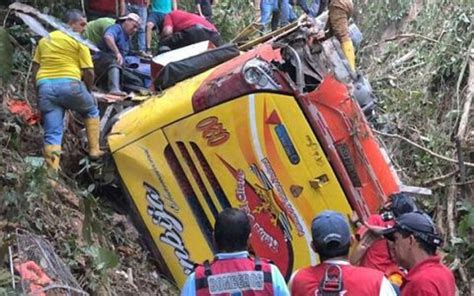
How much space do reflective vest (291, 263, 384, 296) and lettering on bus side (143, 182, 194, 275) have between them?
250 centimetres

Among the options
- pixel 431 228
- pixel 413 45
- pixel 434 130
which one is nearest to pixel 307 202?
pixel 431 228

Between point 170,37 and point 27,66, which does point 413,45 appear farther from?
point 27,66

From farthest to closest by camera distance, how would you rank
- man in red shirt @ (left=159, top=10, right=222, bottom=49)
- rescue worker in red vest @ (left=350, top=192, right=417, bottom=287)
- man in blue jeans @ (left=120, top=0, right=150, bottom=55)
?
man in blue jeans @ (left=120, top=0, right=150, bottom=55), man in red shirt @ (left=159, top=10, right=222, bottom=49), rescue worker in red vest @ (left=350, top=192, right=417, bottom=287)

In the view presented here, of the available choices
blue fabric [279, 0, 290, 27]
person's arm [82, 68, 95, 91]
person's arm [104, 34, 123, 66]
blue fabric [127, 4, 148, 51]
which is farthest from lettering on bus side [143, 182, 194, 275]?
blue fabric [279, 0, 290, 27]

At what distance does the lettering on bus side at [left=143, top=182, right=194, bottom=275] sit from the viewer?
5.82 meters

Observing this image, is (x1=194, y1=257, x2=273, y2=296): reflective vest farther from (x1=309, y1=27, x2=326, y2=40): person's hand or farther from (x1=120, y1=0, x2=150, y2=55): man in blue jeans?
(x1=120, y1=0, x2=150, y2=55): man in blue jeans

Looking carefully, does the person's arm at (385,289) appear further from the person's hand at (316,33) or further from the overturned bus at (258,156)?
the person's hand at (316,33)

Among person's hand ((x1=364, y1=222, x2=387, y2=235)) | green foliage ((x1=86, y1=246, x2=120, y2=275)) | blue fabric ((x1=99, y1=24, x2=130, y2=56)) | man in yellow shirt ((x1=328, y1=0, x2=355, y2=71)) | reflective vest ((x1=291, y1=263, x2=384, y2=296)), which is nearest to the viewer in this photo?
reflective vest ((x1=291, y1=263, x2=384, y2=296))

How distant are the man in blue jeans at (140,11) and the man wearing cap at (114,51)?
0.75m

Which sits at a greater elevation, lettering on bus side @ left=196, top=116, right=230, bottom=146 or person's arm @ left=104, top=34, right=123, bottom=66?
person's arm @ left=104, top=34, right=123, bottom=66

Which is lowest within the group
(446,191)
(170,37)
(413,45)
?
(446,191)

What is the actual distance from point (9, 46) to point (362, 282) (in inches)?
70.0

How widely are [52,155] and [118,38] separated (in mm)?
2230

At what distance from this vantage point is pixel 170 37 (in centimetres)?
871
